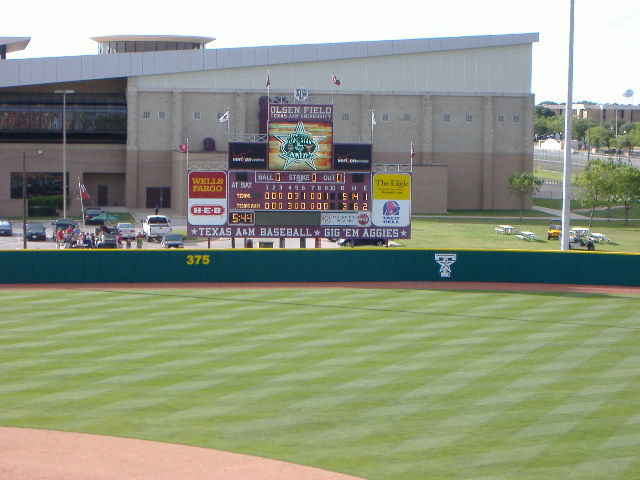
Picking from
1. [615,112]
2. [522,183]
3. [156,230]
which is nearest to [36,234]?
[156,230]

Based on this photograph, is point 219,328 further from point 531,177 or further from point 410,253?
point 531,177

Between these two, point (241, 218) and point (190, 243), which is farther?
point (190, 243)

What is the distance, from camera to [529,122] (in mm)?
77875

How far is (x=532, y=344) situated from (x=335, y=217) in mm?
13135

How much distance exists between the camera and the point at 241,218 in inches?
1415

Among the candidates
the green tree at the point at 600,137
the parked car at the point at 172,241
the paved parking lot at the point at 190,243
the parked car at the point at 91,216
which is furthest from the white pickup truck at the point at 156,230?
the green tree at the point at 600,137

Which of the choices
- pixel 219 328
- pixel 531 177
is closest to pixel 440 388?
pixel 219 328

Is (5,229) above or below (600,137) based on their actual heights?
below

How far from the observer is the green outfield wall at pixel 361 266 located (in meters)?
36.0

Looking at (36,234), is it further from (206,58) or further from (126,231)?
(206,58)

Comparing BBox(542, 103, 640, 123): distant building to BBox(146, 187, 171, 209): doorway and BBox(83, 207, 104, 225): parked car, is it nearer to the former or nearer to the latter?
BBox(146, 187, 171, 209): doorway

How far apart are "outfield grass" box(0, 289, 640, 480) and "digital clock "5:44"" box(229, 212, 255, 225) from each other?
14.1 ft

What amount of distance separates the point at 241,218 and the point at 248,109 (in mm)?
39812

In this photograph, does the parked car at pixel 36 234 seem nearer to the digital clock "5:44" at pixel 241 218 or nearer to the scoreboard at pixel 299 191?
the digital clock "5:44" at pixel 241 218
